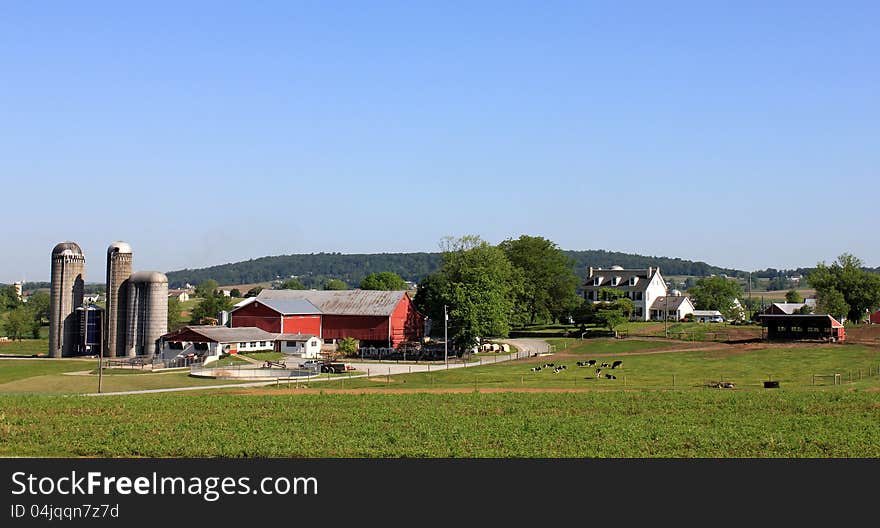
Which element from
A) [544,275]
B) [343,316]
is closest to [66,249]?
[343,316]

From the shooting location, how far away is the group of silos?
298ft

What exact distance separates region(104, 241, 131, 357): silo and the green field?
4049cm

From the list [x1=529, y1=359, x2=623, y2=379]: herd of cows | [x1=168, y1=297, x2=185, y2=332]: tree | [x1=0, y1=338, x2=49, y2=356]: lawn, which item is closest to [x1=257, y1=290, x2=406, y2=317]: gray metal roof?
[x1=0, y1=338, x2=49, y2=356]: lawn

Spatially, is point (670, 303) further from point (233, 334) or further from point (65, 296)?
point (65, 296)

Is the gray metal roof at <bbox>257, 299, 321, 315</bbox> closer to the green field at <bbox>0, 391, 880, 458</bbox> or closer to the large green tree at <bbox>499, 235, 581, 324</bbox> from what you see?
the large green tree at <bbox>499, 235, 581, 324</bbox>

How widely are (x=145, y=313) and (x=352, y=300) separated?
22.0 m

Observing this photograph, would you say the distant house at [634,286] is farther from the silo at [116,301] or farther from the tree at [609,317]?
the silo at [116,301]

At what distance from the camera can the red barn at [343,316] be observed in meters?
95.1

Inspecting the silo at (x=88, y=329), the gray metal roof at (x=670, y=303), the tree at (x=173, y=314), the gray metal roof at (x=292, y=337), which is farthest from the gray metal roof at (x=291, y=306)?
the gray metal roof at (x=670, y=303)

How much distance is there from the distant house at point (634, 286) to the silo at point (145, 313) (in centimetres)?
6273

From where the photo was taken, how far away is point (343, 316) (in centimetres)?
9888
